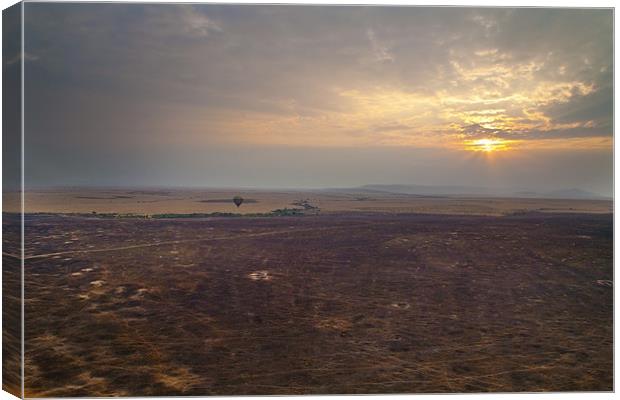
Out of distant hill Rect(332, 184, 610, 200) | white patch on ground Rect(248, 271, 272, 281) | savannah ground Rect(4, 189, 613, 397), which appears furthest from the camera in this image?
distant hill Rect(332, 184, 610, 200)

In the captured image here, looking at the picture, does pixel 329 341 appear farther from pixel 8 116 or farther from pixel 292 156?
pixel 8 116

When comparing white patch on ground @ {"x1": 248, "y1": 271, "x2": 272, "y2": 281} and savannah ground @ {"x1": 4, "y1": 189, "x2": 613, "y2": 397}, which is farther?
white patch on ground @ {"x1": 248, "y1": 271, "x2": 272, "y2": 281}

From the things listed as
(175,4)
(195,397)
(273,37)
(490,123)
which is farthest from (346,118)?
(195,397)

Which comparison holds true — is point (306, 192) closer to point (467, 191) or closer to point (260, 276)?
point (260, 276)

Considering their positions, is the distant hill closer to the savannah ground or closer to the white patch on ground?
the savannah ground

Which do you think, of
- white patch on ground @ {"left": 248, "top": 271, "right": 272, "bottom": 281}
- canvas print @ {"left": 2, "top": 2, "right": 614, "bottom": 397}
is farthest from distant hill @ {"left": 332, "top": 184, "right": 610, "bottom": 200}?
white patch on ground @ {"left": 248, "top": 271, "right": 272, "bottom": 281}

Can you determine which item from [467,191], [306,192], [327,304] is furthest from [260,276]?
[467,191]

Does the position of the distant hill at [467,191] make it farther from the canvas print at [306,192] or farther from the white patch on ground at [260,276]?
the white patch on ground at [260,276]
